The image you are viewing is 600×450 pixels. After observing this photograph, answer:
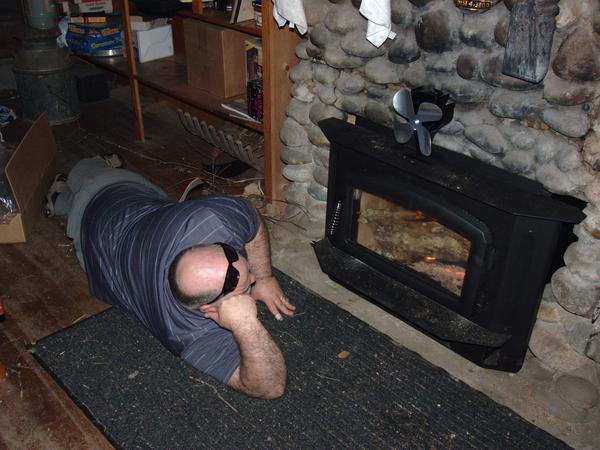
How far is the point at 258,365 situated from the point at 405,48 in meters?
1.23

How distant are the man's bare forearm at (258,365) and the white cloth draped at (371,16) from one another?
3.54ft

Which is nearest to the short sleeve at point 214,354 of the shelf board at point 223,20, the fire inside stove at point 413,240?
the fire inside stove at point 413,240

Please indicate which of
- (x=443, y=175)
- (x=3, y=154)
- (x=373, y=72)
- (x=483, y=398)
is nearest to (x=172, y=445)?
(x=483, y=398)

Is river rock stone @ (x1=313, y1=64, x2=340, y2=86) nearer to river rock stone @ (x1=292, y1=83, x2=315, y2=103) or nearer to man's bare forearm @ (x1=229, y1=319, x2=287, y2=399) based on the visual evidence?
river rock stone @ (x1=292, y1=83, x2=315, y2=103)

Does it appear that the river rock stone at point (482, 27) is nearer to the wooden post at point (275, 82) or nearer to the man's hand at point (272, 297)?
the wooden post at point (275, 82)

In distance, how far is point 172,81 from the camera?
3621 mm

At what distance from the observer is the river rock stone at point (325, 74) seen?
8.34 ft

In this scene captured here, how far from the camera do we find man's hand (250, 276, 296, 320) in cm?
245

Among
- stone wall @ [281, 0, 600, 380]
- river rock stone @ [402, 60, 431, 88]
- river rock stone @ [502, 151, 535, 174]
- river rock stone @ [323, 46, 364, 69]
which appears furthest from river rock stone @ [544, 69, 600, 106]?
river rock stone @ [323, 46, 364, 69]

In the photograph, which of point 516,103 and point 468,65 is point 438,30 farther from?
point 516,103

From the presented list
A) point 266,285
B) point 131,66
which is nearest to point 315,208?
point 266,285

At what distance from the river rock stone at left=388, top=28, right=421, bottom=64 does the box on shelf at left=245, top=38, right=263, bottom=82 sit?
1.05 meters

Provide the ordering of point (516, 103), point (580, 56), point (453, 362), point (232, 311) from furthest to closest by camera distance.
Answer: point (453, 362), point (516, 103), point (232, 311), point (580, 56)

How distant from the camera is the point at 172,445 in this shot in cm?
194
